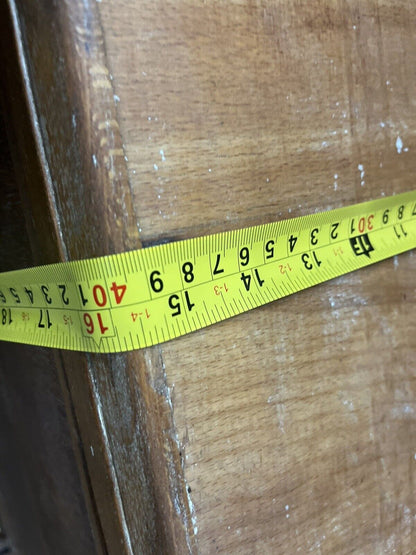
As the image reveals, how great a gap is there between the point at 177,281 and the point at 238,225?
11 centimetres

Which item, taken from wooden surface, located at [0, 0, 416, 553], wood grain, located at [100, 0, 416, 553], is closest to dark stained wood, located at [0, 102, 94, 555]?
wooden surface, located at [0, 0, 416, 553]

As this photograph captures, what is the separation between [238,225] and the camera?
0.57 meters

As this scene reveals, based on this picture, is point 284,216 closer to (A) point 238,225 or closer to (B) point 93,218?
(A) point 238,225

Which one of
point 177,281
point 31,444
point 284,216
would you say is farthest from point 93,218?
point 31,444

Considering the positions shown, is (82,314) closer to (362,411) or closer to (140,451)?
(140,451)

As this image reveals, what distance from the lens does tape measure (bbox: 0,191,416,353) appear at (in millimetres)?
488

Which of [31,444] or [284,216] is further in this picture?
[31,444]

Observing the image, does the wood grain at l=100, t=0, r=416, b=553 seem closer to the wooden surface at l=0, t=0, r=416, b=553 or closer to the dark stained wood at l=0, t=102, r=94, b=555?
the wooden surface at l=0, t=0, r=416, b=553

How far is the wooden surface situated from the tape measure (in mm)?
20

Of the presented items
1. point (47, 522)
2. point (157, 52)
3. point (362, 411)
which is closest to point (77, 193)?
point (157, 52)

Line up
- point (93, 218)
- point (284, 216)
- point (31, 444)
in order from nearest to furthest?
point (93, 218)
point (284, 216)
point (31, 444)

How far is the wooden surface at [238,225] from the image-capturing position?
1.57ft

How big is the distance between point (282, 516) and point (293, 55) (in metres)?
0.59

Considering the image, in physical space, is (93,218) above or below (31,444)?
above
